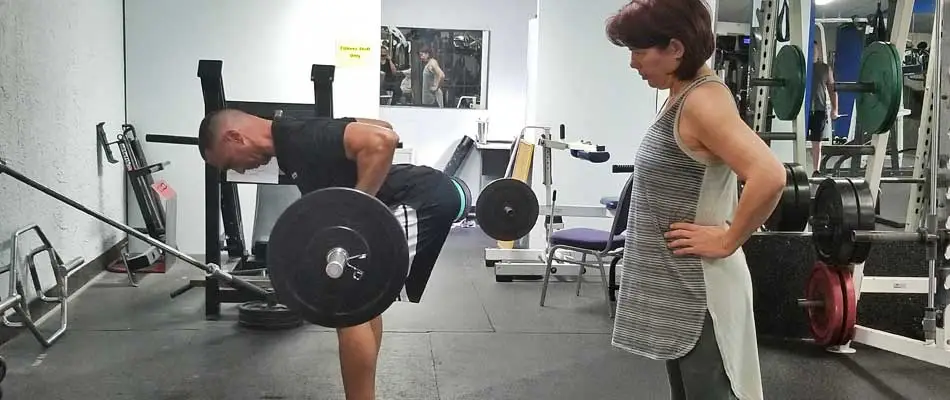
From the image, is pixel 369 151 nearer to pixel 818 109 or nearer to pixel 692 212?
pixel 692 212

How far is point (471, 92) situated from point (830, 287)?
176 inches

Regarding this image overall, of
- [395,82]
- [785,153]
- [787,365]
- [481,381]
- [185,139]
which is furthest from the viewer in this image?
[395,82]

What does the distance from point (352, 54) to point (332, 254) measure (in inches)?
148

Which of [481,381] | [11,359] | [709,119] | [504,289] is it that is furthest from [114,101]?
[709,119]

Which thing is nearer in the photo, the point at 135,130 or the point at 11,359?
the point at 11,359

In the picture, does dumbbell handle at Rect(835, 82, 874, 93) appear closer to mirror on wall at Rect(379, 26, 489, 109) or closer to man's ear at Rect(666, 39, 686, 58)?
man's ear at Rect(666, 39, 686, 58)

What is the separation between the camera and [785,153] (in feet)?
13.4

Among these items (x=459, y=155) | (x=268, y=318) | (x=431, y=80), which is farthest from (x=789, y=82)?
(x=431, y=80)

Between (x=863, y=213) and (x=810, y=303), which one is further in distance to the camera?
(x=810, y=303)

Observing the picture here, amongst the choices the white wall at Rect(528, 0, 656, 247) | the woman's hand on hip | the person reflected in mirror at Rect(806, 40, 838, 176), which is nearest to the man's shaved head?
the woman's hand on hip

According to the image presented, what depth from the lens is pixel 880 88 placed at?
2.86 metres

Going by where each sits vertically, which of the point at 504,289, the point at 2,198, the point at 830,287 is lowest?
the point at 504,289

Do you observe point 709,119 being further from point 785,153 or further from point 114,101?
point 114,101

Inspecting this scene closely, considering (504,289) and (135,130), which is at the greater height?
(135,130)
